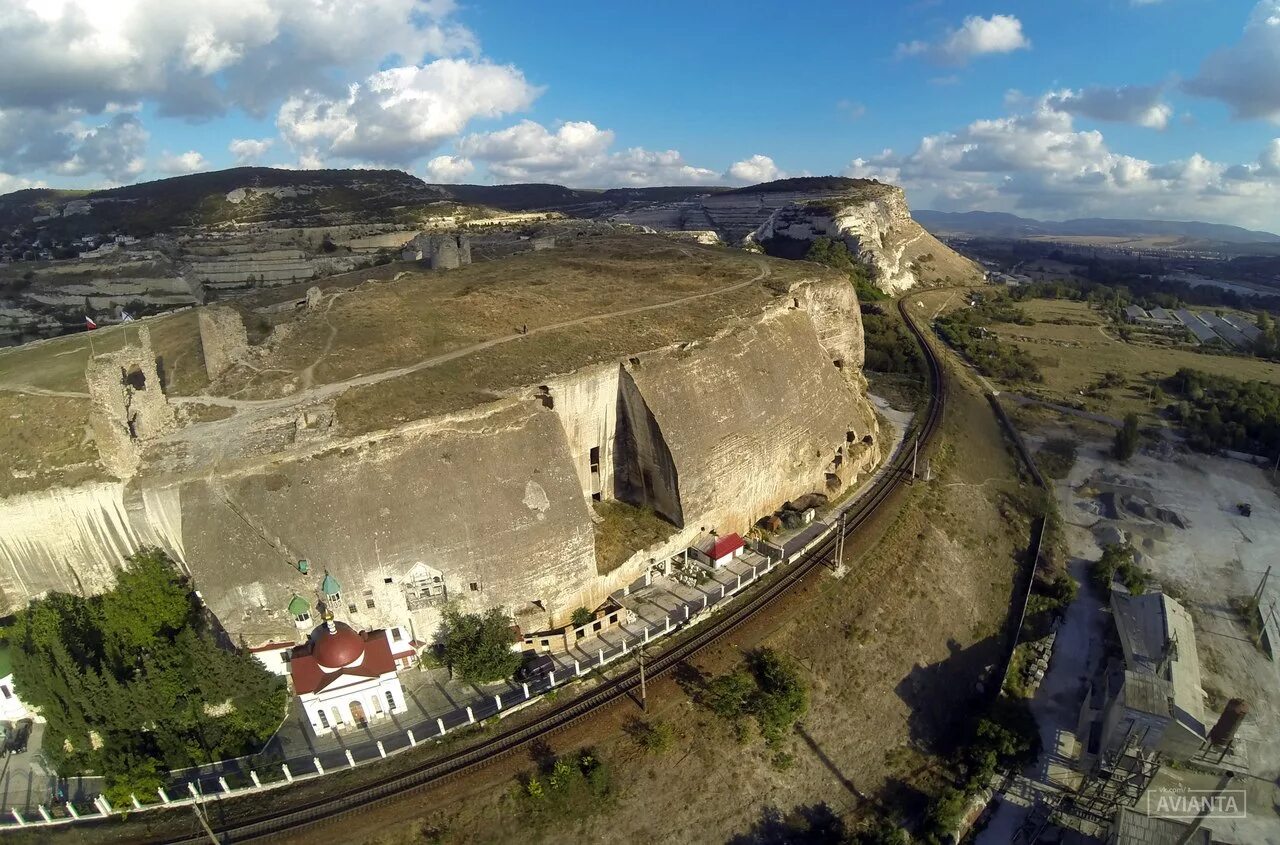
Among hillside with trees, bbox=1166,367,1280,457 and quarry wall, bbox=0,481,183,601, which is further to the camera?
hillside with trees, bbox=1166,367,1280,457

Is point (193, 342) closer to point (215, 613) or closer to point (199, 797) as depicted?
point (215, 613)

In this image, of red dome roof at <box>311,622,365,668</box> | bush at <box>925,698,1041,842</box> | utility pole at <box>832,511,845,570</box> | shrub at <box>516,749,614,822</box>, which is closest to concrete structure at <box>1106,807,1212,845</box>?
bush at <box>925,698,1041,842</box>

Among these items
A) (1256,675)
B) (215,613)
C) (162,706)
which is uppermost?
(215,613)

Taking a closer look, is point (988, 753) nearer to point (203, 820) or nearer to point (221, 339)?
point (203, 820)

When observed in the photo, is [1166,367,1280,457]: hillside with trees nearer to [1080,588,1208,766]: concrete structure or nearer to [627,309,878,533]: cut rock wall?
[1080,588,1208,766]: concrete structure

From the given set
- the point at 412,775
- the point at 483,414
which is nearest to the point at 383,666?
the point at 412,775

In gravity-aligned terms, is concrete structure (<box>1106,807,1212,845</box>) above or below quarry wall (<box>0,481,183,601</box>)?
below
